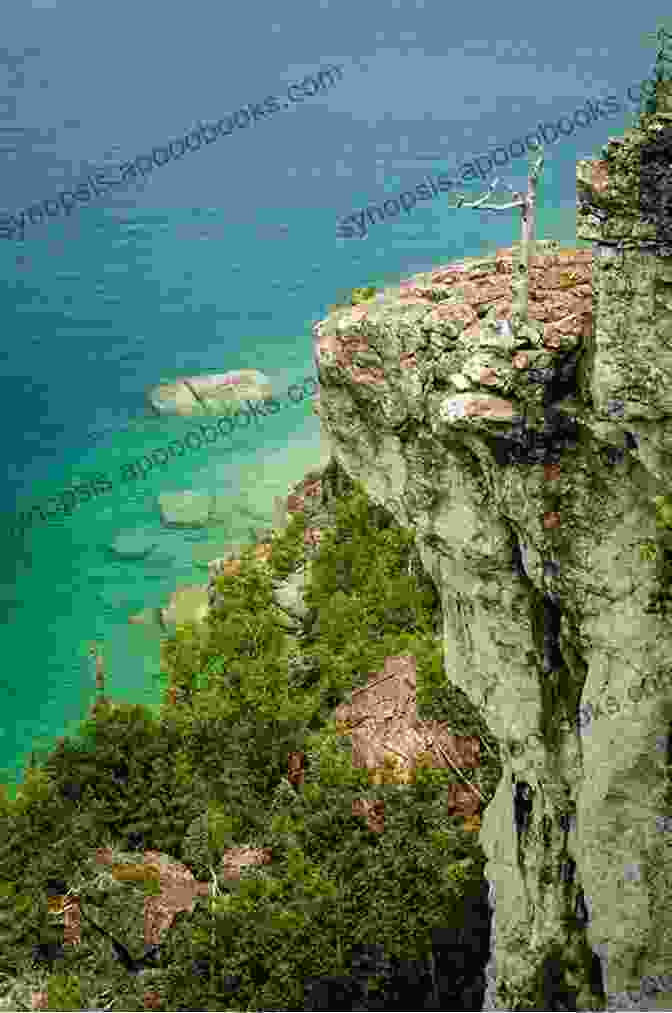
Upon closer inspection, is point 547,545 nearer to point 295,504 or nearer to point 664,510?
point 664,510

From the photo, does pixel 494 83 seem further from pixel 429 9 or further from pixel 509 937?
pixel 509 937

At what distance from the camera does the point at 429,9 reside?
443 feet

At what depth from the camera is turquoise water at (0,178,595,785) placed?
144 feet

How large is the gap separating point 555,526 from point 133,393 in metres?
52.6

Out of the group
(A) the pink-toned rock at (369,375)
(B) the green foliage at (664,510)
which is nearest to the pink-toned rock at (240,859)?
(A) the pink-toned rock at (369,375)

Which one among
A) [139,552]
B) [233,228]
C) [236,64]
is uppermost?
[236,64]

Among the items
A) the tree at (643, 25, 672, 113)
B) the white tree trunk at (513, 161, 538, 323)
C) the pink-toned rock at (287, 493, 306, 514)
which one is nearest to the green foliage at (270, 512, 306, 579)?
the pink-toned rock at (287, 493, 306, 514)

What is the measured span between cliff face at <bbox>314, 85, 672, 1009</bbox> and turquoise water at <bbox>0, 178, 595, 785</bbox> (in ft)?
87.8

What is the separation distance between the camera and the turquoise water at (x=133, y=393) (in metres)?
44.0

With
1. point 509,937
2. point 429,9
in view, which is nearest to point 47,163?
point 429,9

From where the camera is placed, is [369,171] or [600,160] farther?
[369,171]

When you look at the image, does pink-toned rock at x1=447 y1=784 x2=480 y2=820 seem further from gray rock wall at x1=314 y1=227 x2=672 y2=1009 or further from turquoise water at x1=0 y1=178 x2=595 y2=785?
turquoise water at x1=0 y1=178 x2=595 y2=785

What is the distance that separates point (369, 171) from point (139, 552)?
44.8 metres

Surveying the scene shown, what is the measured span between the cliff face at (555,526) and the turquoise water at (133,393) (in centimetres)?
2676
